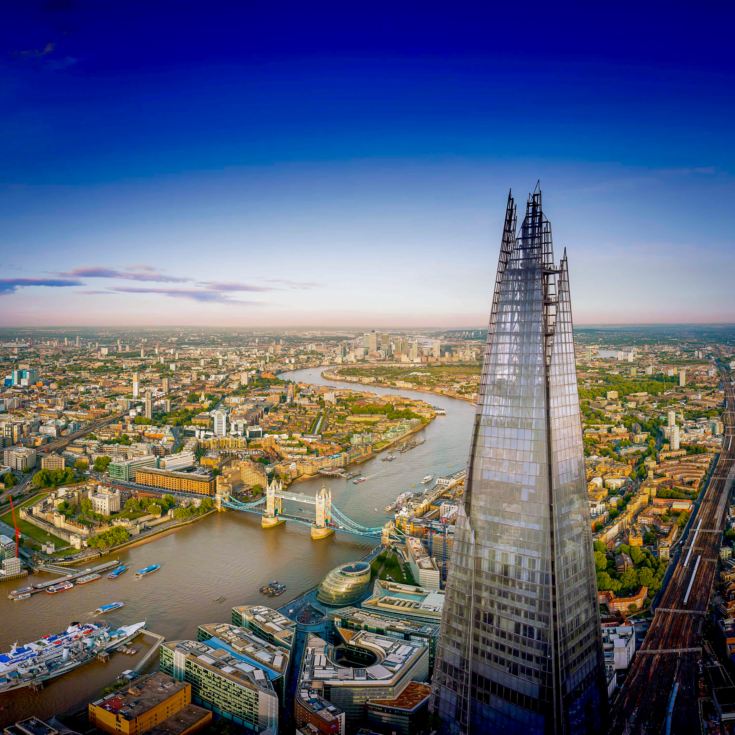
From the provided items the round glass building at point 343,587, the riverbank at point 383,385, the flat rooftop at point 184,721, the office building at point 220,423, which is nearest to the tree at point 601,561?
the round glass building at point 343,587

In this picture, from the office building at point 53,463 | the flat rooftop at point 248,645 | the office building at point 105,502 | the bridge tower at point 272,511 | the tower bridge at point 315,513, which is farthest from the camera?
the office building at point 53,463

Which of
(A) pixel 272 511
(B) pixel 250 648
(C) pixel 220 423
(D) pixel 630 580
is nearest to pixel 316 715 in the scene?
(B) pixel 250 648

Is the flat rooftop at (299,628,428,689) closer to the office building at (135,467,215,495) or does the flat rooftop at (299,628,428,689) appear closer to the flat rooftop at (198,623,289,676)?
the flat rooftop at (198,623,289,676)

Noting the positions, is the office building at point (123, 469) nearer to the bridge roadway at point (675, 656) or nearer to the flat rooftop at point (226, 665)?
the flat rooftop at point (226, 665)

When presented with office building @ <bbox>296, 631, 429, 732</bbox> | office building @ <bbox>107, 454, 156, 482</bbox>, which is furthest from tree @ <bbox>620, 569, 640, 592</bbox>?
office building @ <bbox>107, 454, 156, 482</bbox>

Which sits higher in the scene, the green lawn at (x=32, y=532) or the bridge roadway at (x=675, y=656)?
the bridge roadway at (x=675, y=656)

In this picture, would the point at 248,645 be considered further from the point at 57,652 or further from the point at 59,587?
the point at 59,587
